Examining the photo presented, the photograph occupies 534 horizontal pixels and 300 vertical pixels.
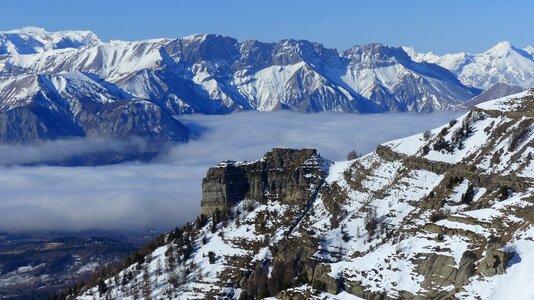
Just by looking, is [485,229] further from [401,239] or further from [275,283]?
[275,283]

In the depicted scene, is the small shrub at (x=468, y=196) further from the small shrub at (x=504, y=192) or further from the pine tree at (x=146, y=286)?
the pine tree at (x=146, y=286)

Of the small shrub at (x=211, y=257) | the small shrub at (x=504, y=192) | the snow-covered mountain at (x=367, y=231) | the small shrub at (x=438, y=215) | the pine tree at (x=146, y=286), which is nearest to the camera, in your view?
the snow-covered mountain at (x=367, y=231)

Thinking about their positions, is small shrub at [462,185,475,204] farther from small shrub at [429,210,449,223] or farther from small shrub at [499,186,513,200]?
small shrub at [429,210,449,223]

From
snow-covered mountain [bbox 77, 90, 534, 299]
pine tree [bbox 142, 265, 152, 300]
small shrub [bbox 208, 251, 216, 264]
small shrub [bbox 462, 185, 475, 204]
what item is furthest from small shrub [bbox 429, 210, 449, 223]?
pine tree [bbox 142, 265, 152, 300]

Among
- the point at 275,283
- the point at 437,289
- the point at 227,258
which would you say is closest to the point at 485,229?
the point at 437,289

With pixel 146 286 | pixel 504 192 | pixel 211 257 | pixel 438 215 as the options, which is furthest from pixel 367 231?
Answer: pixel 146 286

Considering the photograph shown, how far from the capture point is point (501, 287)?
113 m

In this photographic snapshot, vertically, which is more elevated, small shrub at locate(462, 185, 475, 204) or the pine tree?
small shrub at locate(462, 185, 475, 204)

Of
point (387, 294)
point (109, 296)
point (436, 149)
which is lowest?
point (109, 296)

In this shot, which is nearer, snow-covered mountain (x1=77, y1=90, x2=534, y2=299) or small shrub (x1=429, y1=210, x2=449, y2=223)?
snow-covered mountain (x1=77, y1=90, x2=534, y2=299)

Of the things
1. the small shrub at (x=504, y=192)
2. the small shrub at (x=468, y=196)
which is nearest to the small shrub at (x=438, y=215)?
the small shrub at (x=468, y=196)

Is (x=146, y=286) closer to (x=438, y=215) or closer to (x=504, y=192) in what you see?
(x=438, y=215)

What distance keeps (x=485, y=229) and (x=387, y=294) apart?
52.1ft

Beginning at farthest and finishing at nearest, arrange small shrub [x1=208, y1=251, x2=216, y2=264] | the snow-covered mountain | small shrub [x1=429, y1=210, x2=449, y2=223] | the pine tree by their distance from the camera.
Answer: small shrub [x1=208, y1=251, x2=216, y2=264], the pine tree, small shrub [x1=429, y1=210, x2=449, y2=223], the snow-covered mountain
